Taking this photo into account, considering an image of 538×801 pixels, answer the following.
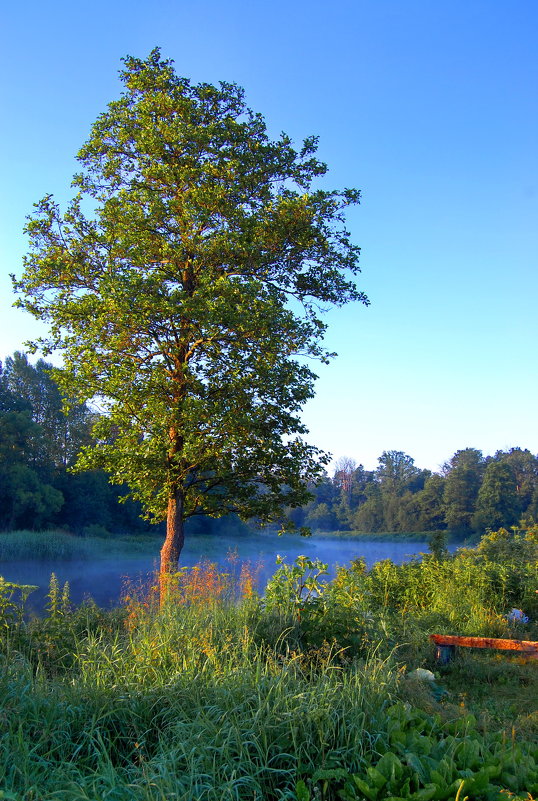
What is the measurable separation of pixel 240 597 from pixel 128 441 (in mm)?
3884

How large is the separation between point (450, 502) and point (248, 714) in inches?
1432

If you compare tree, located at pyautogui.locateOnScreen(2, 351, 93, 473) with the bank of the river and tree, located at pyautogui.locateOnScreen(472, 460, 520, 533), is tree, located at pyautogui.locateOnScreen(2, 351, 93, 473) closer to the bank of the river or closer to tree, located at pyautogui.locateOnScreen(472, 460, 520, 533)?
the bank of the river

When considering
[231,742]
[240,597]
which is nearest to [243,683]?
[231,742]

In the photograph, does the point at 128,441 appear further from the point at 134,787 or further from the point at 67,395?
the point at 134,787

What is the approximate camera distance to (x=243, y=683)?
374 centimetres

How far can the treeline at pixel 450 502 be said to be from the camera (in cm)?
3628

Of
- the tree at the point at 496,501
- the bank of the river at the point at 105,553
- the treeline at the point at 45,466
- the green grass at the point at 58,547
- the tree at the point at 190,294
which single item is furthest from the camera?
the tree at the point at 496,501

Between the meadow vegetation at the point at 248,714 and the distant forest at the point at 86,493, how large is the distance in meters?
26.8

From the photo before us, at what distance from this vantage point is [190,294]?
10.3 m

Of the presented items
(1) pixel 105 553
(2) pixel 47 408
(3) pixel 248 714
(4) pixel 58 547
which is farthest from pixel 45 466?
(3) pixel 248 714

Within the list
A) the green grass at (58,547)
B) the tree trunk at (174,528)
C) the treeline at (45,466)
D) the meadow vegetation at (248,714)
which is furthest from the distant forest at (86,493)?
the meadow vegetation at (248,714)

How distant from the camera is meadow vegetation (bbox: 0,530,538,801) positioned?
2.91m

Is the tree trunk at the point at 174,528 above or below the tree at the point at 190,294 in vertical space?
below

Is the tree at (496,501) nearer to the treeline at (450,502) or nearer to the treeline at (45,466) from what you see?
the treeline at (450,502)
